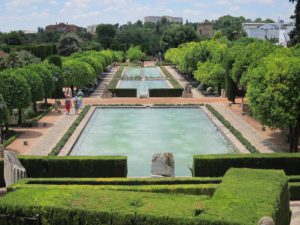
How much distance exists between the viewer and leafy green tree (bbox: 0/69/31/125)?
26266 mm

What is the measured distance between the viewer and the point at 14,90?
2647 centimetres

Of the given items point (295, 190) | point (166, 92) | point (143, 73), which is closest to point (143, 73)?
point (143, 73)

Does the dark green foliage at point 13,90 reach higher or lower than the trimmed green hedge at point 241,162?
higher

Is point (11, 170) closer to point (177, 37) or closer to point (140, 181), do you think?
point (140, 181)

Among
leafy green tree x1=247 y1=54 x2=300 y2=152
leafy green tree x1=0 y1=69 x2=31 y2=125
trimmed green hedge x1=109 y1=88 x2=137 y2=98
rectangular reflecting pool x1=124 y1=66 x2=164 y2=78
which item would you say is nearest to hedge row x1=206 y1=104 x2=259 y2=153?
leafy green tree x1=247 y1=54 x2=300 y2=152

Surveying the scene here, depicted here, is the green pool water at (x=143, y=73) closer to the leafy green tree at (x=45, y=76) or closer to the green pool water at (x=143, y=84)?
the green pool water at (x=143, y=84)

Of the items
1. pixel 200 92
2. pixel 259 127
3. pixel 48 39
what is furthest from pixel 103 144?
pixel 48 39

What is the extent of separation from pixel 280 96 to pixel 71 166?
9351 mm

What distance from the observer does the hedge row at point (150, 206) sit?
9.12m

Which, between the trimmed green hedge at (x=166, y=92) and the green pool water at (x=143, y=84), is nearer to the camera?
the trimmed green hedge at (x=166, y=92)

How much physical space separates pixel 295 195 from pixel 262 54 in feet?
Answer: 48.7

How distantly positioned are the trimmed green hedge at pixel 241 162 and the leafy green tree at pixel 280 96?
11.2 feet

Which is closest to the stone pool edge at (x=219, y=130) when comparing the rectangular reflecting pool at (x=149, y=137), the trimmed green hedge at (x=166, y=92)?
the rectangular reflecting pool at (x=149, y=137)

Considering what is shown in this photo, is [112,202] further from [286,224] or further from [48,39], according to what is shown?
[48,39]
